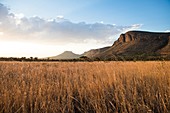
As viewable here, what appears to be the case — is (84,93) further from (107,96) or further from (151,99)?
(151,99)

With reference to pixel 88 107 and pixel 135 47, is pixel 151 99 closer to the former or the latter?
pixel 88 107

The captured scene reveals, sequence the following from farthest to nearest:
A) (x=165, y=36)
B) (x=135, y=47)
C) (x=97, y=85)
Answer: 1. (x=165, y=36)
2. (x=135, y=47)
3. (x=97, y=85)

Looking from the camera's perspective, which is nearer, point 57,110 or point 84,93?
point 57,110

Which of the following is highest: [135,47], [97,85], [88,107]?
[135,47]

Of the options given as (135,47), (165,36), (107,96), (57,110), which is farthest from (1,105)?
(165,36)

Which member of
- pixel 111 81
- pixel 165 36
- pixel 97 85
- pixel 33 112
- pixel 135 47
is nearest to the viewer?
pixel 33 112

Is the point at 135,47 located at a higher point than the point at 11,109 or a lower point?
higher

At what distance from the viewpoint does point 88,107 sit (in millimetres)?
4219

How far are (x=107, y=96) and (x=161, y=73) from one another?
2650 mm

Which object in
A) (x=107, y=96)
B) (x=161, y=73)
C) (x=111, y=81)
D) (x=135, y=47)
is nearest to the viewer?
(x=107, y=96)

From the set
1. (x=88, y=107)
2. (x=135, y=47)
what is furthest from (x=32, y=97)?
(x=135, y=47)

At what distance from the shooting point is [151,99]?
14.6 feet

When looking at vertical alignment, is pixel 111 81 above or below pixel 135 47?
below

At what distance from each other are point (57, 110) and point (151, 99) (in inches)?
81.4
